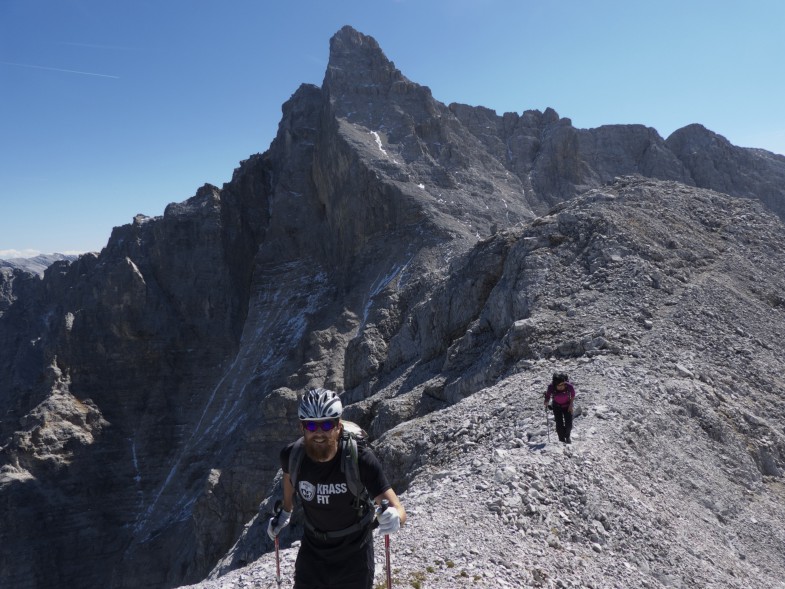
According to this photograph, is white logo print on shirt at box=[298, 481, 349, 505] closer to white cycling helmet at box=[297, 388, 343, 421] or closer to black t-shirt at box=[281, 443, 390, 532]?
black t-shirt at box=[281, 443, 390, 532]

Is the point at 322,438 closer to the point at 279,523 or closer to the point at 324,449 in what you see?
the point at 324,449

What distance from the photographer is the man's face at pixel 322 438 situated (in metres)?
6.21

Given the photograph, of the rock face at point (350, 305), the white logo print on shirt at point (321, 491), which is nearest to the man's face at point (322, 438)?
the white logo print on shirt at point (321, 491)

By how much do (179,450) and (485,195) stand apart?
2164 inches

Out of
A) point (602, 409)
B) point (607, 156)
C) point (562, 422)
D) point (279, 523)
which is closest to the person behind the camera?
point (279, 523)

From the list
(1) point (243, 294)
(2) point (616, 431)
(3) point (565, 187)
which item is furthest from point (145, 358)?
(2) point (616, 431)

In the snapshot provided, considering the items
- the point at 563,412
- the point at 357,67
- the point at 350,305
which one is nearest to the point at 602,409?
the point at 563,412

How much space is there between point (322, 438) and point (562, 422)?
9835 mm

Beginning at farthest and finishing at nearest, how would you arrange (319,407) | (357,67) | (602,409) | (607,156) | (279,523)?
(607,156) → (357,67) → (602,409) → (279,523) → (319,407)

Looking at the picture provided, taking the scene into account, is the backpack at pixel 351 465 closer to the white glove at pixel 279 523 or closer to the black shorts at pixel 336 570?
the black shorts at pixel 336 570

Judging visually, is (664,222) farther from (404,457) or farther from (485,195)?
(485,195)

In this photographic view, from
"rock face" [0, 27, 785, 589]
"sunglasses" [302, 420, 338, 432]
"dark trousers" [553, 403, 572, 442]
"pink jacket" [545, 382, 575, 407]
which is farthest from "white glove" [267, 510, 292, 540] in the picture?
"rock face" [0, 27, 785, 589]

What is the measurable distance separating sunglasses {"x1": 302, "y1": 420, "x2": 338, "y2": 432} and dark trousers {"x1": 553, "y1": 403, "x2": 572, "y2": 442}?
965 cm

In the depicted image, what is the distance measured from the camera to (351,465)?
6113 mm
